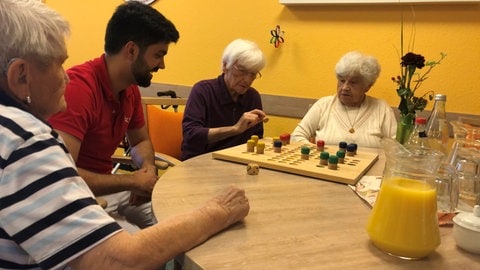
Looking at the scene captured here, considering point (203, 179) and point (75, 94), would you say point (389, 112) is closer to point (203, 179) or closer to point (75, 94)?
point (203, 179)

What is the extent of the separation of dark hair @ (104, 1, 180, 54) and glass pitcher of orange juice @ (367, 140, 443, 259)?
1146 millimetres

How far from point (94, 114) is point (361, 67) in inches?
55.4

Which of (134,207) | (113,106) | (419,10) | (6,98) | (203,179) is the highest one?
(419,10)

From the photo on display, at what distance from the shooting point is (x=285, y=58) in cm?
274

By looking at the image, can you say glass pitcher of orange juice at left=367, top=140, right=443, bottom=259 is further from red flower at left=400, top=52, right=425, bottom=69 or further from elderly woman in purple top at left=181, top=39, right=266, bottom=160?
elderly woman in purple top at left=181, top=39, right=266, bottom=160

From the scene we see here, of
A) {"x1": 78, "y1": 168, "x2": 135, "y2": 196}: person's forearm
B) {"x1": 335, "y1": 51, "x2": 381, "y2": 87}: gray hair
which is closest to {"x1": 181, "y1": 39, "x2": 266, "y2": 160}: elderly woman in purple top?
{"x1": 335, "y1": 51, "x2": 381, "y2": 87}: gray hair

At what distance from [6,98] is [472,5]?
2210 millimetres

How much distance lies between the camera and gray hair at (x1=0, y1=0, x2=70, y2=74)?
30.7 inches

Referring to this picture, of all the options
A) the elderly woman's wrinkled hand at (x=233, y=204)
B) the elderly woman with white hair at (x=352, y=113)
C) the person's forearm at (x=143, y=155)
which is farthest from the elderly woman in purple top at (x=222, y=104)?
the elderly woman's wrinkled hand at (x=233, y=204)

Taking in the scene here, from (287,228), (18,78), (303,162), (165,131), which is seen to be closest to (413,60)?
(303,162)

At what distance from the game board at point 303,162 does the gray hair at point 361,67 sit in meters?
0.71

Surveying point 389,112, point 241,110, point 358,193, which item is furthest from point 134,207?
point 389,112

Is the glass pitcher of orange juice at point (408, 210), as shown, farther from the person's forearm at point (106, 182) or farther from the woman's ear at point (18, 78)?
the person's forearm at point (106, 182)

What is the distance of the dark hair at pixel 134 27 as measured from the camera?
1.67 meters
